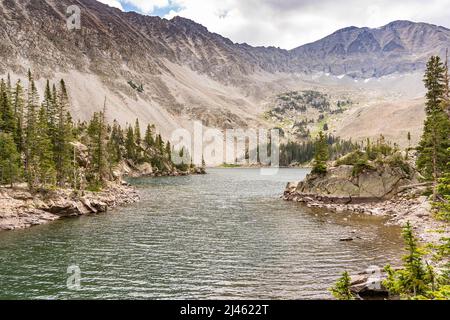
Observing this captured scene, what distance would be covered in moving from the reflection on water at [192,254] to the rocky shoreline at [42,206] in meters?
3.44

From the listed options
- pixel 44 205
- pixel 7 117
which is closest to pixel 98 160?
pixel 7 117

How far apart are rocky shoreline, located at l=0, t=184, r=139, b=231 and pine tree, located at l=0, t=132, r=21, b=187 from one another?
2156 millimetres

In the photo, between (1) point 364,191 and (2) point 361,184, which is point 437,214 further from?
(2) point 361,184

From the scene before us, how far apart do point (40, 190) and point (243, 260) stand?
4192 centimetres

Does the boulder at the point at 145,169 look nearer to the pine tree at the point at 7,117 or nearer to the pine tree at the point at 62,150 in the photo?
the pine tree at the point at 62,150

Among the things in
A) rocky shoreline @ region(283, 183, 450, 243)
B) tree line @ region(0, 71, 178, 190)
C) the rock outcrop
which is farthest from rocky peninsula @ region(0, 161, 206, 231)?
Answer: the rock outcrop

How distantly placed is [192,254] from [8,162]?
39586 millimetres

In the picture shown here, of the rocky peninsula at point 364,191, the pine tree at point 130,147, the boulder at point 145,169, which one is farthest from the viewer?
the pine tree at point 130,147

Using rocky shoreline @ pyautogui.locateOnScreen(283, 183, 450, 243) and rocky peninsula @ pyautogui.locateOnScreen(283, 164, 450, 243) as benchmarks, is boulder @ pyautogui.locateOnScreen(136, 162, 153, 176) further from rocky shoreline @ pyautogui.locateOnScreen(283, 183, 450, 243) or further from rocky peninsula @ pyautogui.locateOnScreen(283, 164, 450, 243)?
rocky peninsula @ pyautogui.locateOnScreen(283, 164, 450, 243)

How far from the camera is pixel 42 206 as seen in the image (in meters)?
59.8

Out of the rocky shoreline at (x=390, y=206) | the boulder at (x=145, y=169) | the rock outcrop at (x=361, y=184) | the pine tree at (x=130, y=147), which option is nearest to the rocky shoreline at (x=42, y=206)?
the rocky shoreline at (x=390, y=206)

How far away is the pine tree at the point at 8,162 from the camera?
198 feet

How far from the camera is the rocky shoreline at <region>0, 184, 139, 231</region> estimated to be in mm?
53625

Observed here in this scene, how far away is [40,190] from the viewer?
2456 inches
